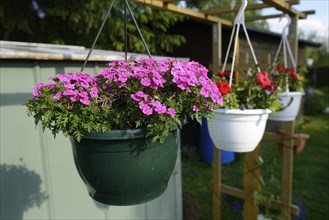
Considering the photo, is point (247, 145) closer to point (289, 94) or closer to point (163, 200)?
point (289, 94)

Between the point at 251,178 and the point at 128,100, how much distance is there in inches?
77.6

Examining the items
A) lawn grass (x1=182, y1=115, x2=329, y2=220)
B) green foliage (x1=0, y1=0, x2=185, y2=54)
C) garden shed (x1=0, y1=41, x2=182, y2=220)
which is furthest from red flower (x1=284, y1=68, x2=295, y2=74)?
green foliage (x1=0, y1=0, x2=185, y2=54)

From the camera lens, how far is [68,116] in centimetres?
81

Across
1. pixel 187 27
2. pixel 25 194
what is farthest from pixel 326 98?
pixel 25 194

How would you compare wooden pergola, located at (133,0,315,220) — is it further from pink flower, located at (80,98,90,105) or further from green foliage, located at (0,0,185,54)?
green foliage, located at (0,0,185,54)

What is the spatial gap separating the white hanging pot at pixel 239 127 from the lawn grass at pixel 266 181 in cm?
124

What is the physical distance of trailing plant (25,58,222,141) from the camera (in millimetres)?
803

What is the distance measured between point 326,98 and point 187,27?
800cm

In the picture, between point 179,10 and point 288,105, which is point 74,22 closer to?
point 179,10

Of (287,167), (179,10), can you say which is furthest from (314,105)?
(179,10)

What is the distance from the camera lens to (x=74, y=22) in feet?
14.8

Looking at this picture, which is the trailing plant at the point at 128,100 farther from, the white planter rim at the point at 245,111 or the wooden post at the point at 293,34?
the wooden post at the point at 293,34

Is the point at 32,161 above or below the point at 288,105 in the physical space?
below

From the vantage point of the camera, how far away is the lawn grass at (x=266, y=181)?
10.2ft
